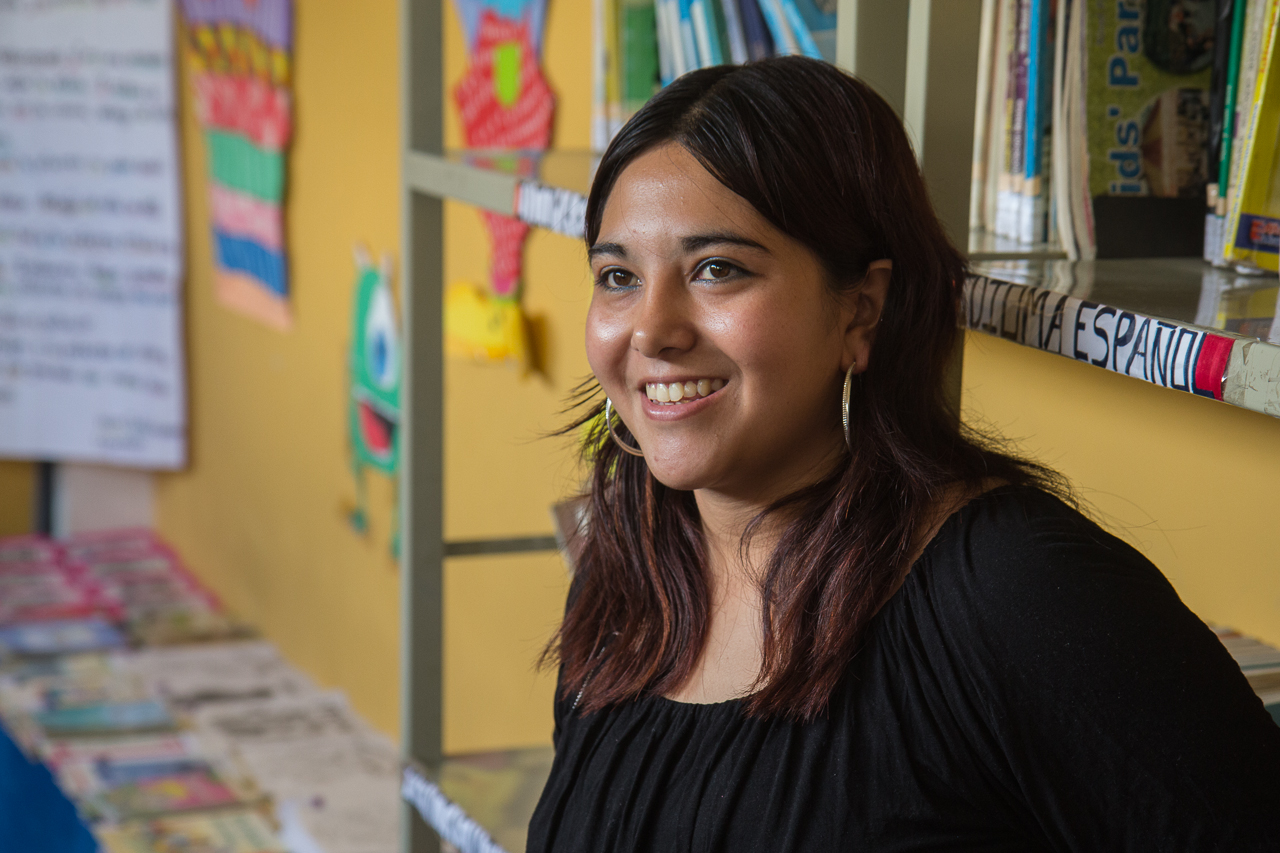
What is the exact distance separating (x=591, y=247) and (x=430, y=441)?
58 cm

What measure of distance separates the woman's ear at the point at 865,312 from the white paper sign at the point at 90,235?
3425mm

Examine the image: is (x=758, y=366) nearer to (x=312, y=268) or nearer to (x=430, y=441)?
(x=430, y=441)

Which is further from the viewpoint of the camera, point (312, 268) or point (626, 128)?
point (312, 268)

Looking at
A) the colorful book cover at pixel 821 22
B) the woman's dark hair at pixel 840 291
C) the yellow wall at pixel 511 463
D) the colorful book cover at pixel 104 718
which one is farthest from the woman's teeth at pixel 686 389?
the colorful book cover at pixel 104 718

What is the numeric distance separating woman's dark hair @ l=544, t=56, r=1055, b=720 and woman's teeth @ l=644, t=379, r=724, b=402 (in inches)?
4.0

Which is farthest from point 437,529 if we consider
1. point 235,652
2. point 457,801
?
point 235,652

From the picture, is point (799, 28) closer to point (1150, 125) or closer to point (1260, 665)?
point (1150, 125)

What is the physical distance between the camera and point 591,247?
3.26ft

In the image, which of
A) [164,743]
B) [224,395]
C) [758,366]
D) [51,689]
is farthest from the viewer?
[224,395]

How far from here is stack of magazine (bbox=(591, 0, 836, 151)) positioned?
1210mm

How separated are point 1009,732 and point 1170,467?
50 centimetres

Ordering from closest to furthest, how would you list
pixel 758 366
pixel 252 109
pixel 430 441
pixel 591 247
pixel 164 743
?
pixel 758 366, pixel 591 247, pixel 430 441, pixel 164 743, pixel 252 109

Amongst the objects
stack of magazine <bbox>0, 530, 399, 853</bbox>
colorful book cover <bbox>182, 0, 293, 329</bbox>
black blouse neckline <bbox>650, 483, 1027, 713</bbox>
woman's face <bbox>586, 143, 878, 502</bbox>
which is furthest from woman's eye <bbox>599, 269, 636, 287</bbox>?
colorful book cover <bbox>182, 0, 293, 329</bbox>

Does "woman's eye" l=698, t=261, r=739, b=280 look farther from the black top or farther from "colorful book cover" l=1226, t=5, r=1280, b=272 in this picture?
Result: "colorful book cover" l=1226, t=5, r=1280, b=272
